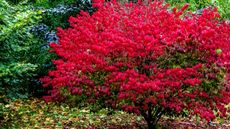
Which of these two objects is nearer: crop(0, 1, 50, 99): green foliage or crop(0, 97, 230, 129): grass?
crop(0, 1, 50, 99): green foliage

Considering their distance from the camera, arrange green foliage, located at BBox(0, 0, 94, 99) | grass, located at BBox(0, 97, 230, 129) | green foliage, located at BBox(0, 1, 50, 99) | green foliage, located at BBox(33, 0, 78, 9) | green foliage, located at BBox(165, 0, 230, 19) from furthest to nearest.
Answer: green foliage, located at BBox(165, 0, 230, 19)
green foliage, located at BBox(33, 0, 78, 9)
grass, located at BBox(0, 97, 230, 129)
green foliage, located at BBox(0, 0, 94, 99)
green foliage, located at BBox(0, 1, 50, 99)

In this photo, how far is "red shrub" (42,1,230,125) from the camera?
20.3 feet

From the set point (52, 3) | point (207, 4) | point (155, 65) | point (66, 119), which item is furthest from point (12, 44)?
point (207, 4)

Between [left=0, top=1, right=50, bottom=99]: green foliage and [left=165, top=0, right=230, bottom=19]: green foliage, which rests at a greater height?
[left=165, top=0, right=230, bottom=19]: green foliage

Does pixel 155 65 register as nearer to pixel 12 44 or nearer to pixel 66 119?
pixel 12 44

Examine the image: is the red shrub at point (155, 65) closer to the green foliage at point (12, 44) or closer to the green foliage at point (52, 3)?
the green foliage at point (12, 44)

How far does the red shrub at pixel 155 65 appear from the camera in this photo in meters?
6.19

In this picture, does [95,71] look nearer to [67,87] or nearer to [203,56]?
[67,87]

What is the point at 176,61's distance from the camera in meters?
6.42

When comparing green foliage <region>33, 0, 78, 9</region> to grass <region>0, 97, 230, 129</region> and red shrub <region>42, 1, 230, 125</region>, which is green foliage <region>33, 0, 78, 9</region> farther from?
red shrub <region>42, 1, 230, 125</region>

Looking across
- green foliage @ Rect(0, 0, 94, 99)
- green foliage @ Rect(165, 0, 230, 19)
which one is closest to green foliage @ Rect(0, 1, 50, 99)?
green foliage @ Rect(0, 0, 94, 99)

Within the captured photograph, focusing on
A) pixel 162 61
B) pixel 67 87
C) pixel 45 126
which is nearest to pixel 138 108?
pixel 162 61

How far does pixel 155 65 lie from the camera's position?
6.40 m

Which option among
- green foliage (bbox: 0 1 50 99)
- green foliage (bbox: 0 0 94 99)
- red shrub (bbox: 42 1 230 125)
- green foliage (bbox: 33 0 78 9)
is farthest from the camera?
green foliage (bbox: 33 0 78 9)
